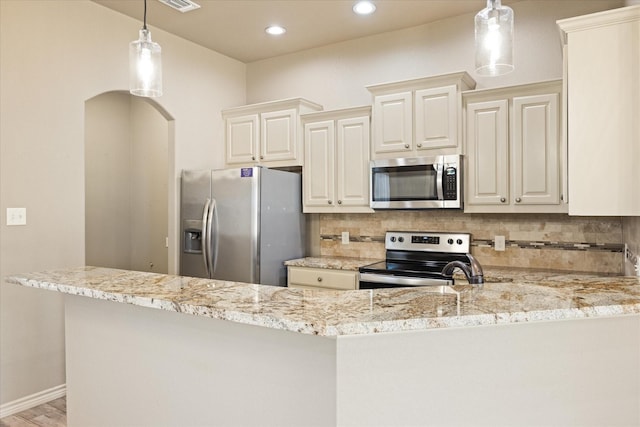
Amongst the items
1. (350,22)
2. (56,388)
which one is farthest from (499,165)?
(56,388)

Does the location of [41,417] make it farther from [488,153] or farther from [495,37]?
[488,153]

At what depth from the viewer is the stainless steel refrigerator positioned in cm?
358

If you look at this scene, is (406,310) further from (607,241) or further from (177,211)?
(177,211)

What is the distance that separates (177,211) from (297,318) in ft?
10.5

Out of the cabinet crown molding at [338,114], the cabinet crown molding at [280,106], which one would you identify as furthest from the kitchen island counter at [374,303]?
the cabinet crown molding at [280,106]

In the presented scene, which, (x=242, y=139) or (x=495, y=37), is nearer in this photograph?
(x=495, y=37)

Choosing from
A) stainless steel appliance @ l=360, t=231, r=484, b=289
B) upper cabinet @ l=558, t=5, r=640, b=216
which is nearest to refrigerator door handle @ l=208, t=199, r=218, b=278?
stainless steel appliance @ l=360, t=231, r=484, b=289

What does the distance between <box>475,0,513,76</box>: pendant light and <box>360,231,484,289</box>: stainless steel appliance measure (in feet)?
5.60

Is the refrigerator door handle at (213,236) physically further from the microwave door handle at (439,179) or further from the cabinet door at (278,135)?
the microwave door handle at (439,179)

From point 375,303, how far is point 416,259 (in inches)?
104

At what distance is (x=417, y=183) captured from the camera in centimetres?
342

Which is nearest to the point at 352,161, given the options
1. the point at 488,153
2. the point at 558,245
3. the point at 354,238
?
the point at 354,238

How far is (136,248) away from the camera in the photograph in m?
5.25

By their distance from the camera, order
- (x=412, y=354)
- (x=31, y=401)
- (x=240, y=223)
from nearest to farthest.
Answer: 1. (x=412, y=354)
2. (x=31, y=401)
3. (x=240, y=223)
